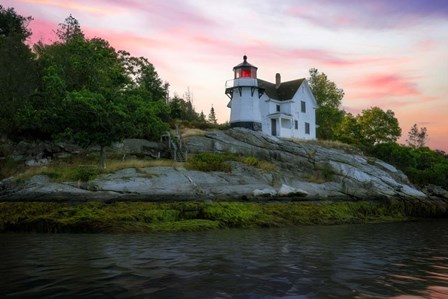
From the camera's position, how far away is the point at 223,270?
960cm

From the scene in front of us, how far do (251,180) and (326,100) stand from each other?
165 feet

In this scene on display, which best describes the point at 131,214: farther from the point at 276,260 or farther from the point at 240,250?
the point at 276,260

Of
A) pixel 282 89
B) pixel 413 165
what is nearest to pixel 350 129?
pixel 413 165

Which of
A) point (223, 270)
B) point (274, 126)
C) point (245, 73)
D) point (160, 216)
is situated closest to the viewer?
point (223, 270)

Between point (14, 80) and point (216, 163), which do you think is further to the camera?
point (14, 80)

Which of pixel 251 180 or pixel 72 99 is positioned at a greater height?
pixel 72 99

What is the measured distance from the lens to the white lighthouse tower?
52938 millimetres

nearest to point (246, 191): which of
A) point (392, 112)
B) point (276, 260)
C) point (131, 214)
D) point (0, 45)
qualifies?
point (131, 214)

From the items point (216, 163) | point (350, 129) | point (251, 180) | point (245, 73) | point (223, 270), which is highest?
point (245, 73)

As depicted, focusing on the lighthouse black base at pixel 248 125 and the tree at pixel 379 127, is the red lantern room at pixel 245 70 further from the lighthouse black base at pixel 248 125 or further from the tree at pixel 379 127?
the tree at pixel 379 127

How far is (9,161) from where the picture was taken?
33688 millimetres

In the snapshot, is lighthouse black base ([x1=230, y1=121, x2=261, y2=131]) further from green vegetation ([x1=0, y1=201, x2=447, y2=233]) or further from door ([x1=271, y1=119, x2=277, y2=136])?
green vegetation ([x1=0, y1=201, x2=447, y2=233])

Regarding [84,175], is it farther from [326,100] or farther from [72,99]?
[326,100]

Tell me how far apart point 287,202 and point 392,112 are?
5356 centimetres
